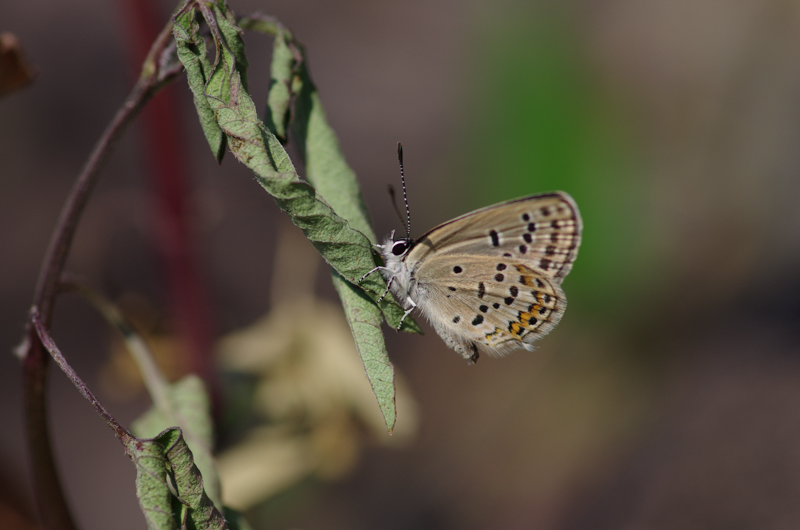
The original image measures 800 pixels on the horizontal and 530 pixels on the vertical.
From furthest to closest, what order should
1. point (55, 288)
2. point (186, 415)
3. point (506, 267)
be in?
point (506, 267) < point (186, 415) < point (55, 288)

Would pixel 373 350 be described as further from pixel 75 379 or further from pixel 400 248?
pixel 400 248

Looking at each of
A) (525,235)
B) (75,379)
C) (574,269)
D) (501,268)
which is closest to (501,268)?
(501,268)

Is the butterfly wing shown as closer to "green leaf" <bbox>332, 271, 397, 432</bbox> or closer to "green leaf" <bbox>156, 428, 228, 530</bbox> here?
"green leaf" <bbox>332, 271, 397, 432</bbox>

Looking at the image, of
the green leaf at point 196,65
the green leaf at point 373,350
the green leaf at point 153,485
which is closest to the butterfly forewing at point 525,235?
the green leaf at point 373,350

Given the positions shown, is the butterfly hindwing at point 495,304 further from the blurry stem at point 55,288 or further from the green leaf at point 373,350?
the blurry stem at point 55,288

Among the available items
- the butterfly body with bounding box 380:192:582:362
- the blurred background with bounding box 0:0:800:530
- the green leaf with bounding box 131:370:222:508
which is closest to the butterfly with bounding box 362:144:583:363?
the butterfly body with bounding box 380:192:582:362

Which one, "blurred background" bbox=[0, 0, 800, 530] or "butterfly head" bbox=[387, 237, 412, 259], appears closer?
"butterfly head" bbox=[387, 237, 412, 259]

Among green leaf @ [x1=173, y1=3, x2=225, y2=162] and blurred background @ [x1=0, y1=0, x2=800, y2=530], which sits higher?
green leaf @ [x1=173, y1=3, x2=225, y2=162]
